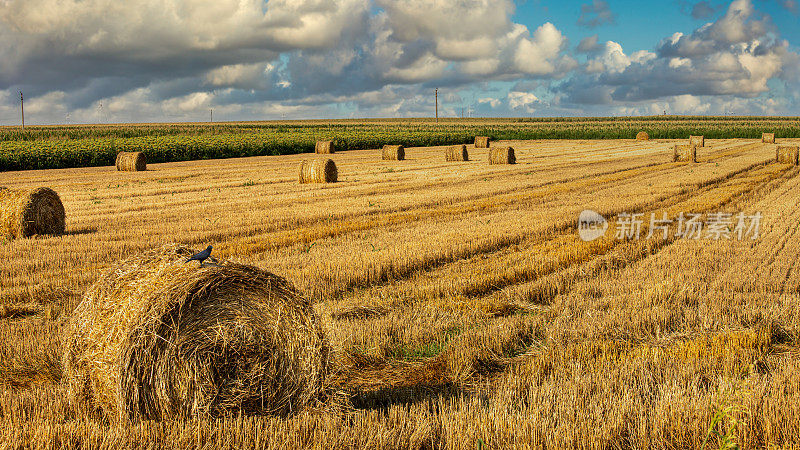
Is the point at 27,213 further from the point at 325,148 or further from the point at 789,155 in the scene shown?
the point at 325,148

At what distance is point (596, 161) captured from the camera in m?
35.7

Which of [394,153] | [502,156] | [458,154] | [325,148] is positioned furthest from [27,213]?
[325,148]

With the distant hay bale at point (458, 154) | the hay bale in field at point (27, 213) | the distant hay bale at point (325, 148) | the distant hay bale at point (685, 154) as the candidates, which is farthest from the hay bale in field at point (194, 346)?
the distant hay bale at point (325, 148)

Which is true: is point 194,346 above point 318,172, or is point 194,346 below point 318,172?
below

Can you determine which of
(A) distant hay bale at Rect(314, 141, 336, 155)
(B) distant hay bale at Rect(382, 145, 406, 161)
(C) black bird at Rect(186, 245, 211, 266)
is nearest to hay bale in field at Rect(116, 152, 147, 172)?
(B) distant hay bale at Rect(382, 145, 406, 161)

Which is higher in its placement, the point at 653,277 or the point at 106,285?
the point at 106,285

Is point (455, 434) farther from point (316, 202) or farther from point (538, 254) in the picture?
point (316, 202)

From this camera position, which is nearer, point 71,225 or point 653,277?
point 653,277

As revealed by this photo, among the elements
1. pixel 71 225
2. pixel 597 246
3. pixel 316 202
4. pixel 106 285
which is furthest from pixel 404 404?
pixel 316 202

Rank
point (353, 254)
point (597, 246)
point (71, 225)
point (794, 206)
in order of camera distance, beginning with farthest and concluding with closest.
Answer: point (794, 206)
point (71, 225)
point (597, 246)
point (353, 254)

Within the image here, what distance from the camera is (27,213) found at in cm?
1304

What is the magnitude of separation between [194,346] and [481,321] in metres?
3.40

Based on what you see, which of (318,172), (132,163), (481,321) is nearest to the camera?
(481,321)

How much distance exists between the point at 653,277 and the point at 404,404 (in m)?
5.48
